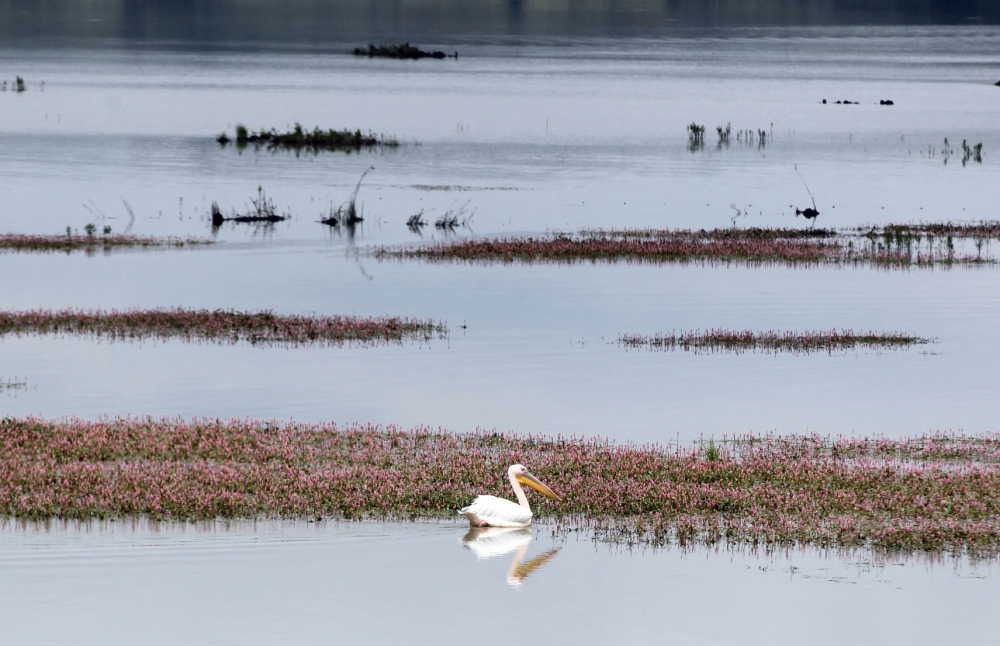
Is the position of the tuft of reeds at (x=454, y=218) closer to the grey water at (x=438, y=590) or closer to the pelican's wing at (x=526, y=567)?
the grey water at (x=438, y=590)

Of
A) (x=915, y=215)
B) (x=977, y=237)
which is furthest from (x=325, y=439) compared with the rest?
(x=915, y=215)

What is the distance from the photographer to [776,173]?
83.0 meters

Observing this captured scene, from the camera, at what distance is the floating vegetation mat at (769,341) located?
3250 centimetres

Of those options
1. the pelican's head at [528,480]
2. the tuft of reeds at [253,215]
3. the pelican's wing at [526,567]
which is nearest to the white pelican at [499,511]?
the pelican's head at [528,480]

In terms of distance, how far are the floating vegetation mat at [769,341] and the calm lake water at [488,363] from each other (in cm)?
70

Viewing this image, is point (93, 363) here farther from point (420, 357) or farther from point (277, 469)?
point (277, 469)

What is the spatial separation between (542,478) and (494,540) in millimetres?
2232

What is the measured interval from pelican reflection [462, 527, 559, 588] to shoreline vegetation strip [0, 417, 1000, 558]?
0.73 meters

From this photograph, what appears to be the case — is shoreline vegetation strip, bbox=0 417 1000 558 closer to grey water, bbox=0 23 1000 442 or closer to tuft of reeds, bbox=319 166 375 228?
grey water, bbox=0 23 1000 442

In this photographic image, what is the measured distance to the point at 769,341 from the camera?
32938 mm

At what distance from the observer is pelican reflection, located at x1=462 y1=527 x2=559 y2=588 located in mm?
16406

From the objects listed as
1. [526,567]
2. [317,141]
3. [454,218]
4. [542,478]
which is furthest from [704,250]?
[317,141]

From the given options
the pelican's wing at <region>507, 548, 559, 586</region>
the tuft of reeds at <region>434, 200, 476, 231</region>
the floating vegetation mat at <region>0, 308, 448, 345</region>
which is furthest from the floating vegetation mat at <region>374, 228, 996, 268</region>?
the pelican's wing at <region>507, 548, 559, 586</region>

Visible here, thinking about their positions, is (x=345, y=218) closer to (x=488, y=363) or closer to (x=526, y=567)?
(x=488, y=363)
